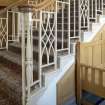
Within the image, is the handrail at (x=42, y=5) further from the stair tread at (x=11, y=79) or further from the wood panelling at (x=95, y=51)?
the stair tread at (x=11, y=79)

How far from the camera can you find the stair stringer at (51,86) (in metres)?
2.82

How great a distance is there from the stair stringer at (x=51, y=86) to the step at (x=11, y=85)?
0.26 m

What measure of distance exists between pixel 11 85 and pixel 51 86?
0.60m

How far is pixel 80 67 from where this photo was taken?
11.0 feet

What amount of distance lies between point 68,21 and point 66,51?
467mm

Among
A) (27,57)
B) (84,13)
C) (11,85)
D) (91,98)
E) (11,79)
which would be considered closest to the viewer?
(27,57)

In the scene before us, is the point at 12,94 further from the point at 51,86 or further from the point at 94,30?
the point at 94,30

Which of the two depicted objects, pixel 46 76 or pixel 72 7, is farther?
pixel 72 7

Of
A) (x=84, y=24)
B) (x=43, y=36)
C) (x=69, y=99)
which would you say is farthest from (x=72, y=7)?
(x=69, y=99)

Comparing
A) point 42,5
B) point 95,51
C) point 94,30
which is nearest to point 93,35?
point 94,30

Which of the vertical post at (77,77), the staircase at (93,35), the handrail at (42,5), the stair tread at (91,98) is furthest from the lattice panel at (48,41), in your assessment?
the stair tread at (91,98)

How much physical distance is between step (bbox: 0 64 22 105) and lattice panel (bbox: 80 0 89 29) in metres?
1.41

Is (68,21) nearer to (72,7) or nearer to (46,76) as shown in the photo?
(72,7)

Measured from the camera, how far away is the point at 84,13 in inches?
144
